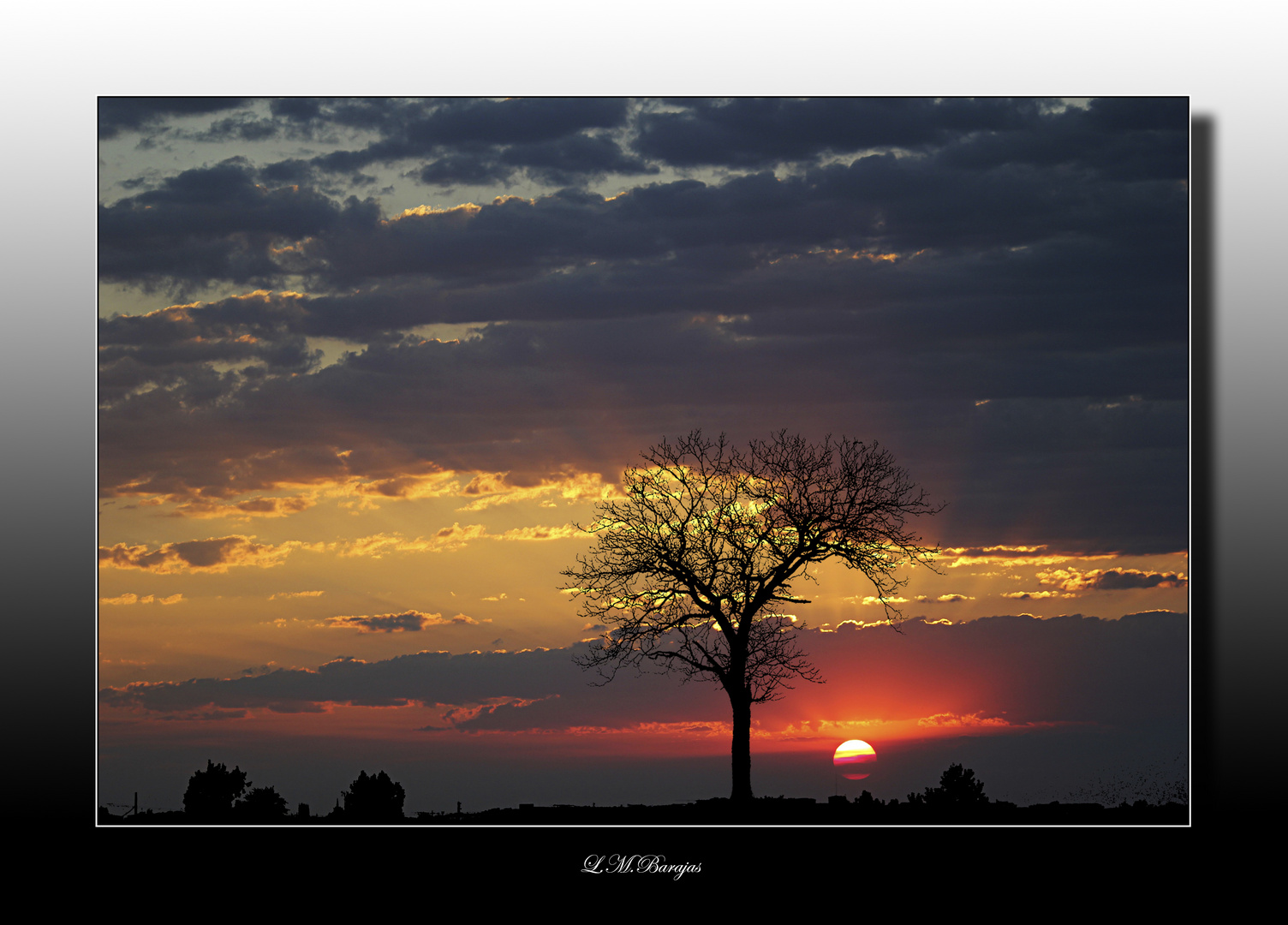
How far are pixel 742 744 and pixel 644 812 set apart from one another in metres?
2.92

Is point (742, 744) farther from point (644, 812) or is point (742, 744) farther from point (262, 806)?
point (262, 806)

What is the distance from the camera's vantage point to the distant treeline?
18.5 m

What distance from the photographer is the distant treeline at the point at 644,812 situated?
18500 millimetres

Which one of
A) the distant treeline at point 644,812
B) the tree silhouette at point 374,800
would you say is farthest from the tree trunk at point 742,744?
the tree silhouette at point 374,800

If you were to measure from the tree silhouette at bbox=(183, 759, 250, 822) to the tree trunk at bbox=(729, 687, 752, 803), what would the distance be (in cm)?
760

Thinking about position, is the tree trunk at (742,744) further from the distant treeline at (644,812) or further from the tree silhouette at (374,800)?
the tree silhouette at (374,800)

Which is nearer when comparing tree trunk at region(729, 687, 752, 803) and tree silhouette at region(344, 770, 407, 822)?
tree silhouette at region(344, 770, 407, 822)

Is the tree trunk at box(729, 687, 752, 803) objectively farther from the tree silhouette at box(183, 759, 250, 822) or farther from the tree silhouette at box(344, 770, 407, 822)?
the tree silhouette at box(183, 759, 250, 822)

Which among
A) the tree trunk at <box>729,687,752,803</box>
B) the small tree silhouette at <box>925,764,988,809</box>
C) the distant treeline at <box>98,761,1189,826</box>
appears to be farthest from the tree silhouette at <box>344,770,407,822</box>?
the small tree silhouette at <box>925,764,988,809</box>

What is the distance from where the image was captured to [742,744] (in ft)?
68.8

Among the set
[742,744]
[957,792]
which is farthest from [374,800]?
[957,792]
